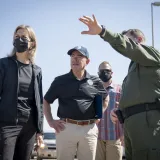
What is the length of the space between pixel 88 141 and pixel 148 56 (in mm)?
1686

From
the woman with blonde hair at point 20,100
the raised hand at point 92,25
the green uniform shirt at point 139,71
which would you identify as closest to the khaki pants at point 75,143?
the woman with blonde hair at point 20,100

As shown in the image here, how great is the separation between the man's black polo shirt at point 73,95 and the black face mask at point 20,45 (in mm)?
980

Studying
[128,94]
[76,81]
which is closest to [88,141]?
[76,81]

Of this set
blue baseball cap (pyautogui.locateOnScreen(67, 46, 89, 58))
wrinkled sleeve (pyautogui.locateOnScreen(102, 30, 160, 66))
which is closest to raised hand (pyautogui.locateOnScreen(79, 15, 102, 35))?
wrinkled sleeve (pyautogui.locateOnScreen(102, 30, 160, 66))

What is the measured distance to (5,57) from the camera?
3842 millimetres

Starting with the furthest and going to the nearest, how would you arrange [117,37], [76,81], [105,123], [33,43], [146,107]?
Answer: [105,123] < [76,81] < [33,43] < [146,107] < [117,37]

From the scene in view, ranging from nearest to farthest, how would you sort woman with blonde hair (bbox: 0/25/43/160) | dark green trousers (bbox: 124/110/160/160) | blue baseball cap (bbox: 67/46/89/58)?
dark green trousers (bbox: 124/110/160/160), woman with blonde hair (bbox: 0/25/43/160), blue baseball cap (bbox: 67/46/89/58)

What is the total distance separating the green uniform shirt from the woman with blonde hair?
3.47 ft

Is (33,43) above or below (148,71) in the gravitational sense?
above

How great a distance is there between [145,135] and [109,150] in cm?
254

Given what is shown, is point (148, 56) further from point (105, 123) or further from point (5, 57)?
point (105, 123)

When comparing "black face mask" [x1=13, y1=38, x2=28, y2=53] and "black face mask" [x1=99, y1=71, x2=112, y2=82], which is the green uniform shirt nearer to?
"black face mask" [x1=13, y1=38, x2=28, y2=53]

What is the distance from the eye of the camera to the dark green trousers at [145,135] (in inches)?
129

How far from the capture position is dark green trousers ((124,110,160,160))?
Answer: 3.27 metres
